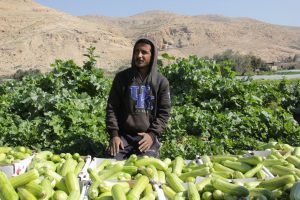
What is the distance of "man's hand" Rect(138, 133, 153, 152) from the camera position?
227 inches

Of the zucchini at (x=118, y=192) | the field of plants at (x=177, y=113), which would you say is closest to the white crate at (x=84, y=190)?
the zucchini at (x=118, y=192)

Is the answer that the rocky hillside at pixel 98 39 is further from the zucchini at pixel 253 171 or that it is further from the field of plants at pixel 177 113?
the zucchini at pixel 253 171

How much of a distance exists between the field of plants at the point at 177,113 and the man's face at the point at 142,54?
2016 millimetres

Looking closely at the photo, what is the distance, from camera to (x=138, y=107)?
5934mm

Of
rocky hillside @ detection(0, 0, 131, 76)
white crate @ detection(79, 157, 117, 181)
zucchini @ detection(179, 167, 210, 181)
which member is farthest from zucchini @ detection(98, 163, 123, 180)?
rocky hillside @ detection(0, 0, 131, 76)

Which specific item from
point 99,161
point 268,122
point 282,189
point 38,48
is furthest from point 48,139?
point 38,48

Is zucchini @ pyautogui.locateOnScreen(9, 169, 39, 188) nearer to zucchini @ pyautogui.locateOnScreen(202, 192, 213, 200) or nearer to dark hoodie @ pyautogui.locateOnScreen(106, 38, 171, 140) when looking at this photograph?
zucchini @ pyautogui.locateOnScreen(202, 192, 213, 200)

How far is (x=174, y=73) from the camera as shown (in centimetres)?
1145

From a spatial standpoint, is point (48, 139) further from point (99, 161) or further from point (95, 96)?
point (99, 161)

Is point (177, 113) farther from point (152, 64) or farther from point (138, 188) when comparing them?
point (138, 188)

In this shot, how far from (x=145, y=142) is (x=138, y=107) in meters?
0.51

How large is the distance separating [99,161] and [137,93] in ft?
4.82

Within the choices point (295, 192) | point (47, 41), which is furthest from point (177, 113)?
point (47, 41)

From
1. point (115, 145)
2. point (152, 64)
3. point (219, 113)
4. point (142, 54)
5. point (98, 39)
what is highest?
point (142, 54)
